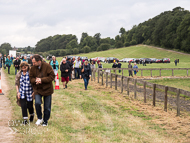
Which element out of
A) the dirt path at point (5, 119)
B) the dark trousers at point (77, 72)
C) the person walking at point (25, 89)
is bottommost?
the dirt path at point (5, 119)

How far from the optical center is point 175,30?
100m

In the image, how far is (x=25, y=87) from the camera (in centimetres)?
711

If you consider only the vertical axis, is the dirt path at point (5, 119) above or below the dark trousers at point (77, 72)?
below

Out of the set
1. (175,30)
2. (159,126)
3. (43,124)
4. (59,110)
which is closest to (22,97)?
(43,124)

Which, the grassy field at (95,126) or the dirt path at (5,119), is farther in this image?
the grassy field at (95,126)

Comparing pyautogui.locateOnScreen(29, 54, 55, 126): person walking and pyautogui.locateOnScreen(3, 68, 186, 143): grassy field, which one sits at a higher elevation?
pyautogui.locateOnScreen(29, 54, 55, 126): person walking

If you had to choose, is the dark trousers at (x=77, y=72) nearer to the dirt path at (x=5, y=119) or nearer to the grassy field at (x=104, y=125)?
the dirt path at (x=5, y=119)

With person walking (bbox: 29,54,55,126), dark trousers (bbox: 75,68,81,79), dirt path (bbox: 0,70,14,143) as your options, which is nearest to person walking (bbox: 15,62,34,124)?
person walking (bbox: 29,54,55,126)

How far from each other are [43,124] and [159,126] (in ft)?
12.1

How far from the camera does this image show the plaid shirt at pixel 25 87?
23.3ft

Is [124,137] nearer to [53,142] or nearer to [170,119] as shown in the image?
[53,142]

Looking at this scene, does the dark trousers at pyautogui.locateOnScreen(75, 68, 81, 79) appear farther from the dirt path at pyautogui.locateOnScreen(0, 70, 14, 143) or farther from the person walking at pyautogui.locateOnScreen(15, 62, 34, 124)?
the person walking at pyautogui.locateOnScreen(15, 62, 34, 124)

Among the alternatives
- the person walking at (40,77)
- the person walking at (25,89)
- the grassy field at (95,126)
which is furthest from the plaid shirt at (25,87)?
the grassy field at (95,126)

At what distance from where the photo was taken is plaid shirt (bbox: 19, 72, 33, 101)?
7109mm
